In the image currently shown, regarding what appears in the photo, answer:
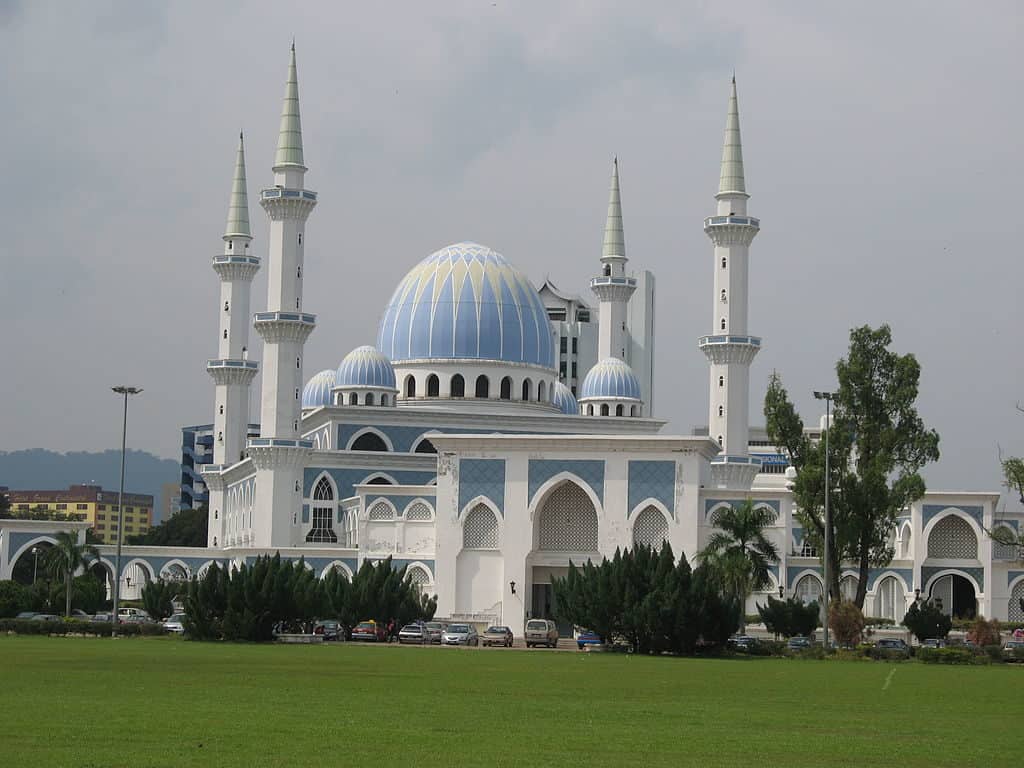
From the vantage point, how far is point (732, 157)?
5788cm

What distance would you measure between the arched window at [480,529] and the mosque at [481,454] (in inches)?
2.1

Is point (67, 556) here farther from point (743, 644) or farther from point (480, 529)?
point (743, 644)

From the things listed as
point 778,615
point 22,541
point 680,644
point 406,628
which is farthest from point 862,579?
point 22,541

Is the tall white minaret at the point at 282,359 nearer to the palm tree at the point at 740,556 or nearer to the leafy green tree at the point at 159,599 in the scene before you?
the leafy green tree at the point at 159,599

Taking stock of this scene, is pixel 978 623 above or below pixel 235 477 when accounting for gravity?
below

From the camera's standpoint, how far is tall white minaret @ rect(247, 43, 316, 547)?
57344 millimetres

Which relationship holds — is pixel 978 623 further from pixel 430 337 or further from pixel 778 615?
pixel 430 337

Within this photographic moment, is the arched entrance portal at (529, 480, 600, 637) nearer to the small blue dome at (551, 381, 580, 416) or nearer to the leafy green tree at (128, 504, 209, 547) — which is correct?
the small blue dome at (551, 381, 580, 416)

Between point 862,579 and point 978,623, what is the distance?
11.4 ft

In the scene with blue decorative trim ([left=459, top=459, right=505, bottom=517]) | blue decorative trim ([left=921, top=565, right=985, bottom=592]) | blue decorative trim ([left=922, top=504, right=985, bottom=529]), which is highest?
blue decorative trim ([left=459, top=459, right=505, bottom=517])

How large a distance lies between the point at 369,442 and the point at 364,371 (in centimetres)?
284

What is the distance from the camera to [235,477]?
65125 mm

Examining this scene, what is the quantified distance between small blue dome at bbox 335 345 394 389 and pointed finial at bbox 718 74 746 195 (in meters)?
14.7

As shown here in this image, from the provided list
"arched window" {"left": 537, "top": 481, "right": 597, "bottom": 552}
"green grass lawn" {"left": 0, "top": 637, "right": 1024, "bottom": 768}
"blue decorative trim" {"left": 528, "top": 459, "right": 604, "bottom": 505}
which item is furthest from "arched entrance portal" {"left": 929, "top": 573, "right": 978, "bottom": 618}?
"green grass lawn" {"left": 0, "top": 637, "right": 1024, "bottom": 768}
